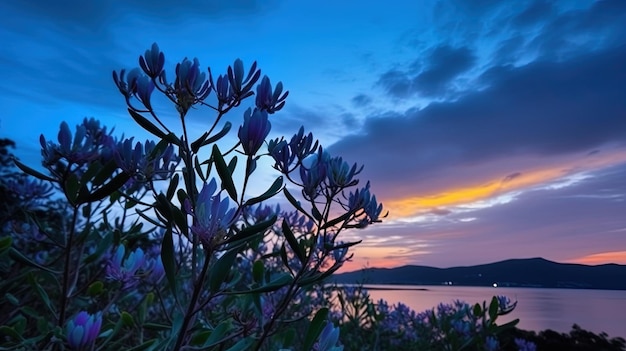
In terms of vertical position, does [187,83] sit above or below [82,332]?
above

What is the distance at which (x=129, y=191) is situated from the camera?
1669 mm

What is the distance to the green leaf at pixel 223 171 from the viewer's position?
87 centimetres

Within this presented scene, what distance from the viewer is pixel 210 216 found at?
0.81 m

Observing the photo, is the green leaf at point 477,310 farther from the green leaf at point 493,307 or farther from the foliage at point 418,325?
the green leaf at point 493,307

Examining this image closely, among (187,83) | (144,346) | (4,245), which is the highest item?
(187,83)

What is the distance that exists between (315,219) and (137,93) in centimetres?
54

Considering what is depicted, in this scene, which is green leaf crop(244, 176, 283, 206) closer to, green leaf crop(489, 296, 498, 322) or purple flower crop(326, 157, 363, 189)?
purple flower crop(326, 157, 363, 189)

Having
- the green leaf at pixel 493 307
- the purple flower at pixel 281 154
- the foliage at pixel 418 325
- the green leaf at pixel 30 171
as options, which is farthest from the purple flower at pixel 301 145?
the green leaf at pixel 493 307

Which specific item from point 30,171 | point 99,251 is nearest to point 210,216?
point 30,171

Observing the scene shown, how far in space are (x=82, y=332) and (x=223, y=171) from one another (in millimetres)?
513

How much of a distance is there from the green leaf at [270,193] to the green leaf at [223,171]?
0.12 feet

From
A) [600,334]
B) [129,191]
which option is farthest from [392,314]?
[129,191]

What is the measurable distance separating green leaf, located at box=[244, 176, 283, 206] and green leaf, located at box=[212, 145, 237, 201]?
1.4 inches

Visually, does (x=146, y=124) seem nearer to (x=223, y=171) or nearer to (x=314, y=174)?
(x=223, y=171)
